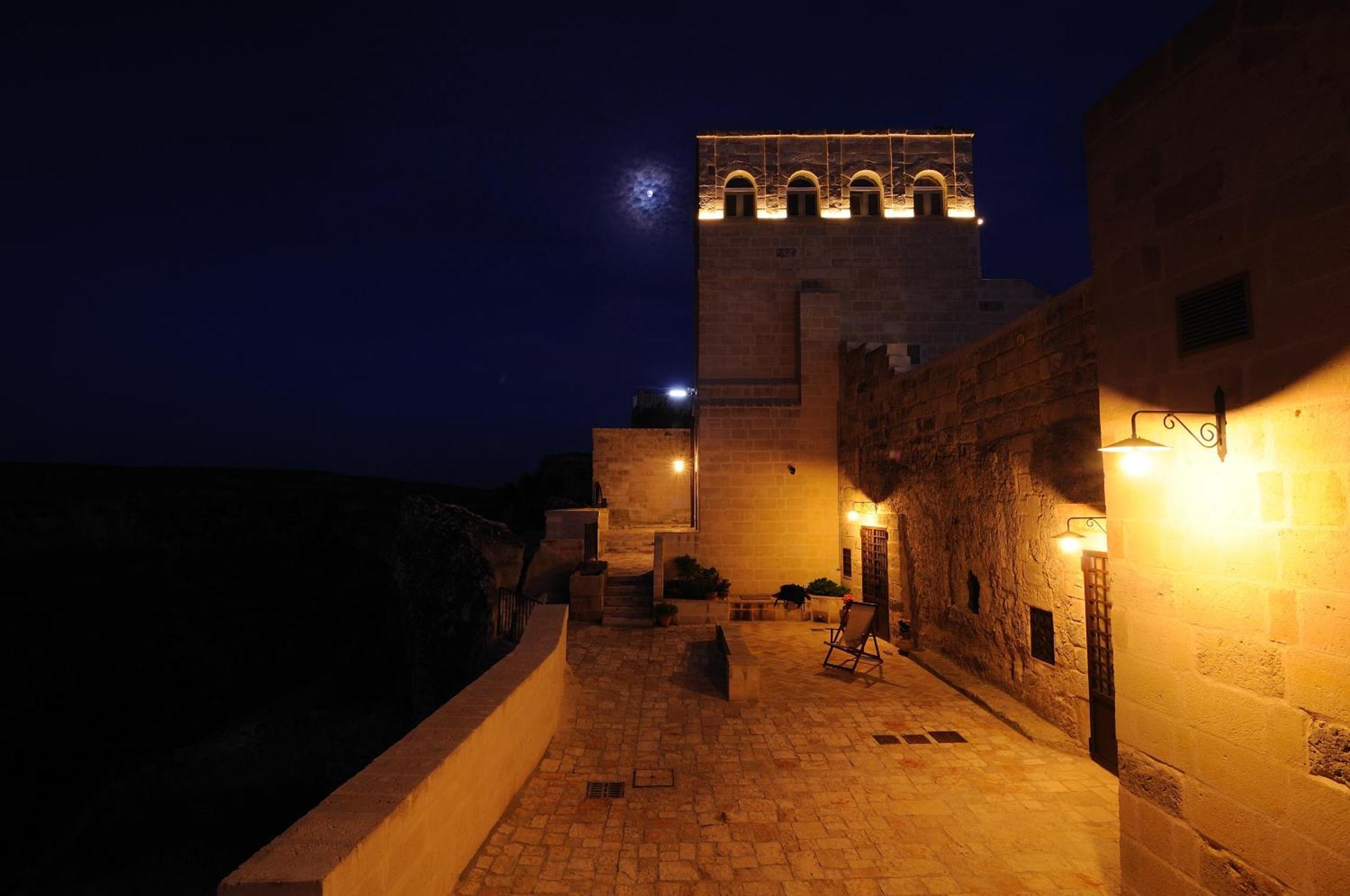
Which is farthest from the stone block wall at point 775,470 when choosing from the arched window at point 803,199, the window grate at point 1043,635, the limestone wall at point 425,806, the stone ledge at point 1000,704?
the limestone wall at point 425,806

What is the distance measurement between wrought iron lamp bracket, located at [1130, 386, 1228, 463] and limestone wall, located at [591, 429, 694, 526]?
16690 millimetres

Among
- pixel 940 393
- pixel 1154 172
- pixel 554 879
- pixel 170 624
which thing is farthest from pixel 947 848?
pixel 170 624

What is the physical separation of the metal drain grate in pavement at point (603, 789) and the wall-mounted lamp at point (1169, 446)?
15.0 feet

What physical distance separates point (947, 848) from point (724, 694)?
11.5 ft

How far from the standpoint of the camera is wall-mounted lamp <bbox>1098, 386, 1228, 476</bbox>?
2.92m

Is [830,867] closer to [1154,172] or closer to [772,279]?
[1154,172]

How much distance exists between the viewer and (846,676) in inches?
323

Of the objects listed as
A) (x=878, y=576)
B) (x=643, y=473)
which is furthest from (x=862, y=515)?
(x=643, y=473)

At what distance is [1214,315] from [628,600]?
34.3 feet

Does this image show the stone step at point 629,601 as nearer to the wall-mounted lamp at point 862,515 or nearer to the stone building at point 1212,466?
the wall-mounted lamp at point 862,515

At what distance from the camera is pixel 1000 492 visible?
728 cm

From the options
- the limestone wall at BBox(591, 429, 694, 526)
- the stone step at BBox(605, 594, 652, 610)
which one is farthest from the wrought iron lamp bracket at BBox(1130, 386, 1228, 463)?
the limestone wall at BBox(591, 429, 694, 526)

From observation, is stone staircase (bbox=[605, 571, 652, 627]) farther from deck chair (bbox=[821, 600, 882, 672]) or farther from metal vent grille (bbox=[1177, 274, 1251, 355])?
metal vent grille (bbox=[1177, 274, 1251, 355])

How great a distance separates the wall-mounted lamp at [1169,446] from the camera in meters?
2.92
